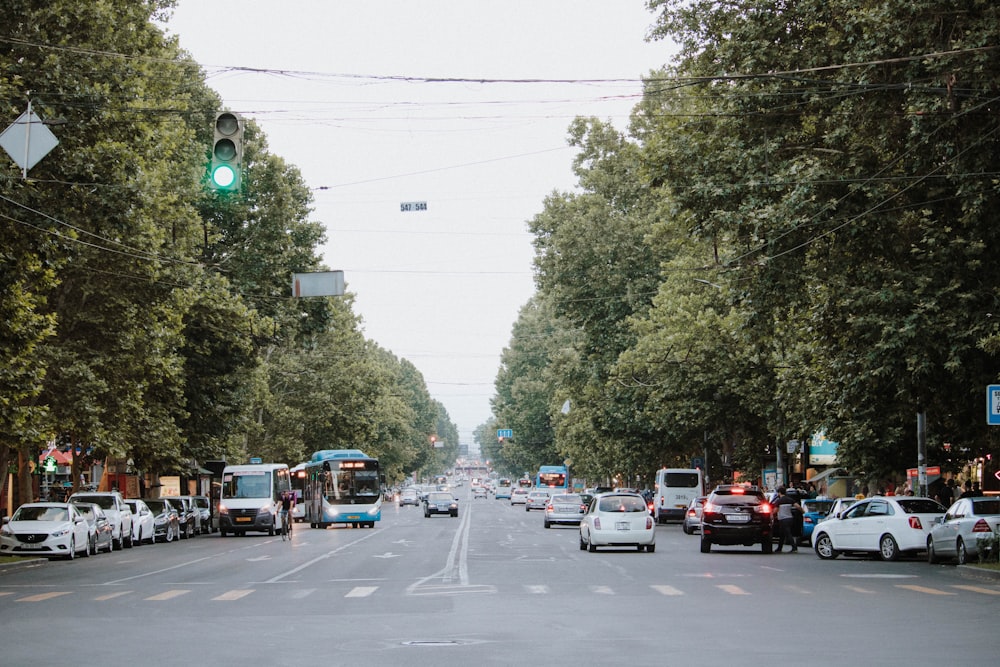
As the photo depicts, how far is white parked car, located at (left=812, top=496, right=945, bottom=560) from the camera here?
30188 mm

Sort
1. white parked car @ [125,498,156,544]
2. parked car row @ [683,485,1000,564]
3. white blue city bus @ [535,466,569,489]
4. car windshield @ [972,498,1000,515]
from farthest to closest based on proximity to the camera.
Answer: white blue city bus @ [535,466,569,489]
white parked car @ [125,498,156,544]
car windshield @ [972,498,1000,515]
parked car row @ [683,485,1000,564]

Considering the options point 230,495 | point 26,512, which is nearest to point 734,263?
point 26,512

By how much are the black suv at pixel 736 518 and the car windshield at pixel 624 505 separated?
1.68 meters

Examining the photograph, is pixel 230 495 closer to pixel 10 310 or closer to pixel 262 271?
pixel 262 271

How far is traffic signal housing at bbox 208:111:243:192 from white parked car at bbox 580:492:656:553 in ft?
63.8

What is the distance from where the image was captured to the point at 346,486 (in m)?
58.4

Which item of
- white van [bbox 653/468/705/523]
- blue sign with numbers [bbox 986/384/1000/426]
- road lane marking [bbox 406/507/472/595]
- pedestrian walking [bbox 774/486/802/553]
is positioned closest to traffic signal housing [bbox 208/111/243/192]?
road lane marking [bbox 406/507/472/595]

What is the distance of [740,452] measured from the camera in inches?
2437

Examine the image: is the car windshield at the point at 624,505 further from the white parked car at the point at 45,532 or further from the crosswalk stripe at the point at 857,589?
the white parked car at the point at 45,532

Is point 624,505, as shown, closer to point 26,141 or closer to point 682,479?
point 26,141

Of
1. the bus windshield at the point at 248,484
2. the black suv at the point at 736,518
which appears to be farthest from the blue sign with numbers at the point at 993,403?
the bus windshield at the point at 248,484

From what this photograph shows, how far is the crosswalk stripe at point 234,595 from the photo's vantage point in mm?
20078

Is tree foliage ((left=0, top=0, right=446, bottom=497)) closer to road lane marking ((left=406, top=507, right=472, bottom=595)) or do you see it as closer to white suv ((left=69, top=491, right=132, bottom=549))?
white suv ((left=69, top=491, right=132, bottom=549))

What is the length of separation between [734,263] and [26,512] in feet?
65.4
